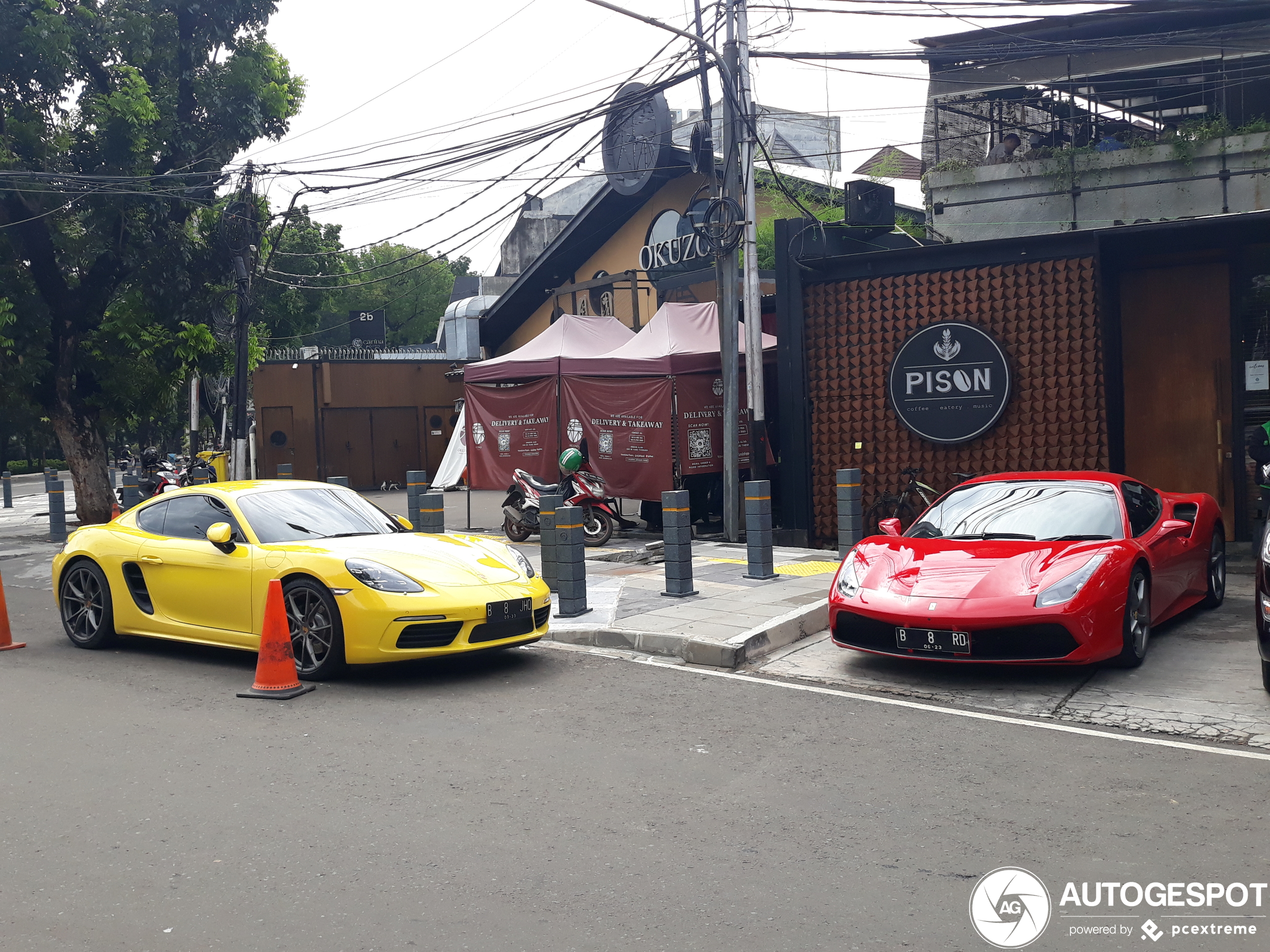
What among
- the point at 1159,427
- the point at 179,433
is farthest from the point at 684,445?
the point at 179,433

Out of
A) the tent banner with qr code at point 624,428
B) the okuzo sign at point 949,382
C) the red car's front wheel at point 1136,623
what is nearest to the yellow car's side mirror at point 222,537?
the red car's front wheel at point 1136,623

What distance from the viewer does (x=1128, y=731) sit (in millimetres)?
5871

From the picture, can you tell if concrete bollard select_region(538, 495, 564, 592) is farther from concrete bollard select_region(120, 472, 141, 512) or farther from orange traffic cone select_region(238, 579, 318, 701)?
concrete bollard select_region(120, 472, 141, 512)

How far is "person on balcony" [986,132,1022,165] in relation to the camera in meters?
17.3

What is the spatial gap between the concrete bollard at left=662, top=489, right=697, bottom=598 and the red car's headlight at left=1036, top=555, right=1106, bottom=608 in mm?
3880

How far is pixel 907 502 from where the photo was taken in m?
13.2

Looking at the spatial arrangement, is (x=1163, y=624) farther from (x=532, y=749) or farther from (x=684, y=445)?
(x=684, y=445)

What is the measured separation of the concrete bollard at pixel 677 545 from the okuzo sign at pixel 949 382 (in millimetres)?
4350

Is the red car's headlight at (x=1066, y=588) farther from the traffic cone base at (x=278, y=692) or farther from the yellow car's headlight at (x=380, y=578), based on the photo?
the traffic cone base at (x=278, y=692)

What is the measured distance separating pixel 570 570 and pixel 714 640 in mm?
1723

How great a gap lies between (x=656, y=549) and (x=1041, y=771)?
896cm

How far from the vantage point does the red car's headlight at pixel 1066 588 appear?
21.8ft

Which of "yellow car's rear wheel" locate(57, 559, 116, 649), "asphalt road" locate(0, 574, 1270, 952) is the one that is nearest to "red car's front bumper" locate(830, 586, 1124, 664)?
"asphalt road" locate(0, 574, 1270, 952)

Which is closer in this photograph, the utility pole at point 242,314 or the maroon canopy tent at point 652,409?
the maroon canopy tent at point 652,409
